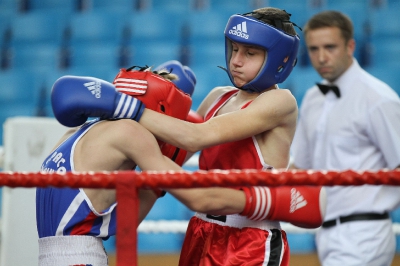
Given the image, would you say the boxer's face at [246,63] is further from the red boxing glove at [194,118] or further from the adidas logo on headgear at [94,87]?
the adidas logo on headgear at [94,87]

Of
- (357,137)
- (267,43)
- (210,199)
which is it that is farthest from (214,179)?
(357,137)

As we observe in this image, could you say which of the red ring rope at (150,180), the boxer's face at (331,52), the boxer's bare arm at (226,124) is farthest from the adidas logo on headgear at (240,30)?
the boxer's face at (331,52)

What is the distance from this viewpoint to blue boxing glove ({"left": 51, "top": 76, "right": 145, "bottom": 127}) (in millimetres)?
1460

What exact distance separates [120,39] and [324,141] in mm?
3217

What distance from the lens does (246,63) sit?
1.76m

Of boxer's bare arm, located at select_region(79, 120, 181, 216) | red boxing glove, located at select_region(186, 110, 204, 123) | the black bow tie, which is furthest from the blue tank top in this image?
the black bow tie

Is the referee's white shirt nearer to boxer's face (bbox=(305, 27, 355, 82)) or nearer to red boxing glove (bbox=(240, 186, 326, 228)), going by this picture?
boxer's face (bbox=(305, 27, 355, 82))

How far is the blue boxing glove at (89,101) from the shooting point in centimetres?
146

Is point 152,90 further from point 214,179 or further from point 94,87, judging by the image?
point 214,179

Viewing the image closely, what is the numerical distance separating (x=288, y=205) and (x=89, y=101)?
1.80 ft

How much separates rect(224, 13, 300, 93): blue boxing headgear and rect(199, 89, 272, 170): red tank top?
91 millimetres

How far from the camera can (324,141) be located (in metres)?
2.69

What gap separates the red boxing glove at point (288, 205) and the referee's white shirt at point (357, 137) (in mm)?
1078

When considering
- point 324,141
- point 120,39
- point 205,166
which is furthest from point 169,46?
point 205,166
